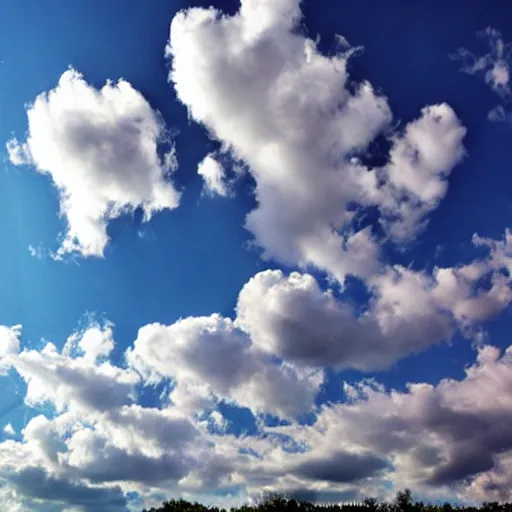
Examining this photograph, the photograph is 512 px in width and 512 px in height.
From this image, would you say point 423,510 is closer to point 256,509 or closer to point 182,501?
point 256,509

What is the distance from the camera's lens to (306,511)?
4840 inches

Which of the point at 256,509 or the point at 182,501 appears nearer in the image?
the point at 256,509

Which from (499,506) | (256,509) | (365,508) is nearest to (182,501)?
(256,509)

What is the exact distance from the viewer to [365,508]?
121m

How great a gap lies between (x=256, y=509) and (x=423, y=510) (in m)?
34.4

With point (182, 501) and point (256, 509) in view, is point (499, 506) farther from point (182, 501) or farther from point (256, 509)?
point (182, 501)

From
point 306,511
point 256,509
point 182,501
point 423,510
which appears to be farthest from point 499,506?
point 182,501

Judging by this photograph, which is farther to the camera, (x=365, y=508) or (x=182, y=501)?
(x=182, y=501)

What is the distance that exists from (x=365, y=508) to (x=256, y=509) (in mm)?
22797

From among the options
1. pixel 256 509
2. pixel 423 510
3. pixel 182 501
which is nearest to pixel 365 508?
pixel 423 510

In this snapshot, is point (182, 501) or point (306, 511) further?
point (182, 501)

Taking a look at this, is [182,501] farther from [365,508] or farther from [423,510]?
[423,510]

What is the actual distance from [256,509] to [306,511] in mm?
10844

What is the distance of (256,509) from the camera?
121 m
